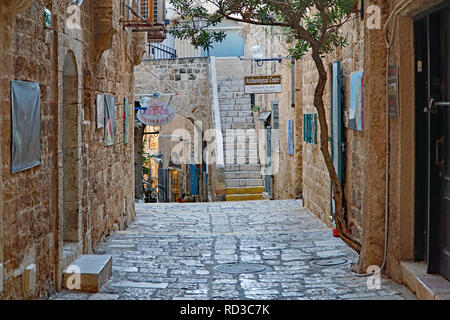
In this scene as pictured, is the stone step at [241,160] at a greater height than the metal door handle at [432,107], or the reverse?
the metal door handle at [432,107]

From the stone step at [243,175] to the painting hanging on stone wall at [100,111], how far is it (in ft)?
36.6

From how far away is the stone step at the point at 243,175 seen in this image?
2009cm

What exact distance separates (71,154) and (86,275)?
1670mm

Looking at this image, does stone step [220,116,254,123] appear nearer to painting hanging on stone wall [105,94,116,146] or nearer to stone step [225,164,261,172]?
stone step [225,164,261,172]

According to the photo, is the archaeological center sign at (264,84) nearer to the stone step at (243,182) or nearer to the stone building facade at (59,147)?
the stone building facade at (59,147)

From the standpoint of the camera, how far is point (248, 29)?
2670 cm

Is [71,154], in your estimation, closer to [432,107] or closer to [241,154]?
[432,107]

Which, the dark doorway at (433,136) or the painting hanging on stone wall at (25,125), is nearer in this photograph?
the painting hanging on stone wall at (25,125)

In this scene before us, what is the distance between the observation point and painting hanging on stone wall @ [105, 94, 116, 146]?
9.29 m

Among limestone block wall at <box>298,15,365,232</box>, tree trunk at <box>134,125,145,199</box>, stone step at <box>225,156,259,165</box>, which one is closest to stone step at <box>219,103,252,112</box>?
stone step at <box>225,156,259,165</box>

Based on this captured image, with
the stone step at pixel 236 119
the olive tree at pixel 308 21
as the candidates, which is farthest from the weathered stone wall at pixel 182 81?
the olive tree at pixel 308 21

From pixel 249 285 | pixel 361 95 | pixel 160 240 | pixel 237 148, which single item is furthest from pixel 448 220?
pixel 237 148

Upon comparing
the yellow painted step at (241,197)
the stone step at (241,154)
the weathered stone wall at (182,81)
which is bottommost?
the yellow painted step at (241,197)

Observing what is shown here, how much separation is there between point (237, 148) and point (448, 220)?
1614cm
